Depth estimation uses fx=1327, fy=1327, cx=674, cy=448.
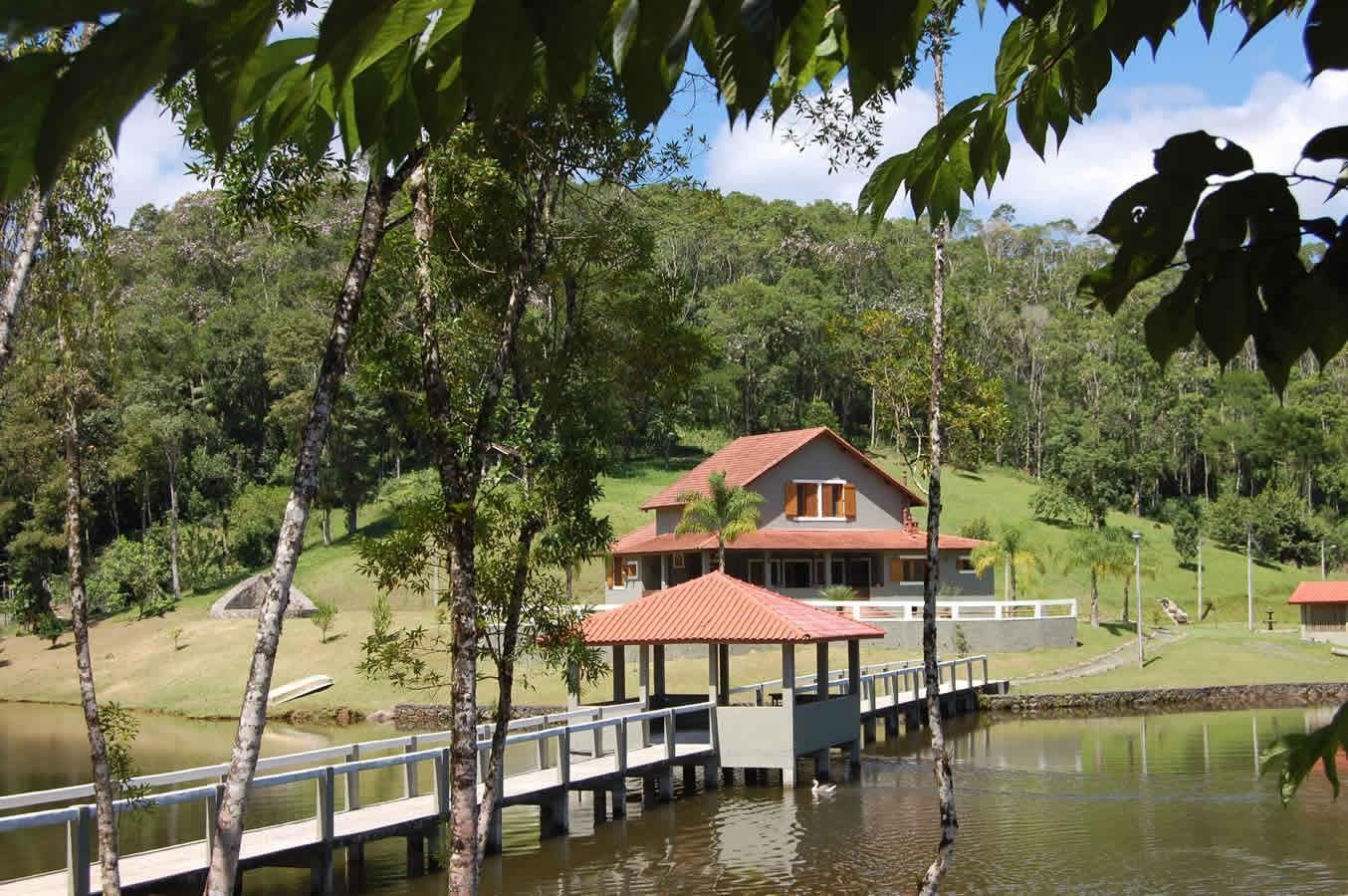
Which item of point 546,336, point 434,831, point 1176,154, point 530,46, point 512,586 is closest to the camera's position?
point 530,46

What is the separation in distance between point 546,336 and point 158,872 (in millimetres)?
6599

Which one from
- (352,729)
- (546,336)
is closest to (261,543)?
(352,729)

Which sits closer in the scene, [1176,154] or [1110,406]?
[1176,154]

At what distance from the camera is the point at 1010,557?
41312mm

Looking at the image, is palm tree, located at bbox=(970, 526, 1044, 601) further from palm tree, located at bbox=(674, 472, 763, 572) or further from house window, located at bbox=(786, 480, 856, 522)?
palm tree, located at bbox=(674, 472, 763, 572)

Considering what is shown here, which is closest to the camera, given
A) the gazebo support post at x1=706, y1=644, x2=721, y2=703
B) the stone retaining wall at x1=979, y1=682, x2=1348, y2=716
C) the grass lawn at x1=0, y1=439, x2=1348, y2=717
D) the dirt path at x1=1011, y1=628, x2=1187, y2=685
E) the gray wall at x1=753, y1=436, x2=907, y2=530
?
the gazebo support post at x1=706, y1=644, x2=721, y2=703

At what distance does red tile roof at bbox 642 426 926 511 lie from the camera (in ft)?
137

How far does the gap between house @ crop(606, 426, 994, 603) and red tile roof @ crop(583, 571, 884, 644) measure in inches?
613

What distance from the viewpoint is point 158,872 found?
13.2 metres

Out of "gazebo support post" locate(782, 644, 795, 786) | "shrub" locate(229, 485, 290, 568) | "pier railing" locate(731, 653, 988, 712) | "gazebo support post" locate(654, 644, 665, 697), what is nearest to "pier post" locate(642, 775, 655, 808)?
"gazebo support post" locate(782, 644, 795, 786)

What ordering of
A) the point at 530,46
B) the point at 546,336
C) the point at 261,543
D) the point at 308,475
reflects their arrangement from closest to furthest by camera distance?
1. the point at 530,46
2. the point at 308,475
3. the point at 546,336
4. the point at 261,543

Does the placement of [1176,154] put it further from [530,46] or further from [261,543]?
[261,543]

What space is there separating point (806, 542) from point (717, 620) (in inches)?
707

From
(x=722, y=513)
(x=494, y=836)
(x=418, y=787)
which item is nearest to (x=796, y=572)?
(x=722, y=513)
